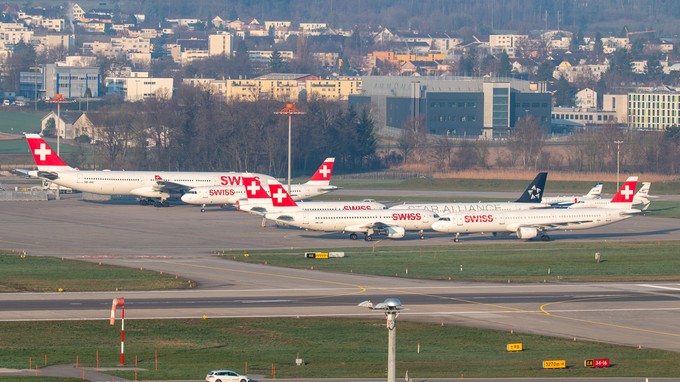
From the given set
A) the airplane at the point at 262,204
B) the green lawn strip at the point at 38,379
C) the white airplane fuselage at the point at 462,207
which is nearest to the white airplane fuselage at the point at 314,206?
the airplane at the point at 262,204

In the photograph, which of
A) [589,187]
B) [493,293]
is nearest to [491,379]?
[493,293]

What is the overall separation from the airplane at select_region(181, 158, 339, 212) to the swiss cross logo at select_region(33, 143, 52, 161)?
54.4ft

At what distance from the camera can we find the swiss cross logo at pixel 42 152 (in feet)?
467

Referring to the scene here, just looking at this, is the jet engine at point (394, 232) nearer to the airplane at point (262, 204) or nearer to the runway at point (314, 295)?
the runway at point (314, 295)

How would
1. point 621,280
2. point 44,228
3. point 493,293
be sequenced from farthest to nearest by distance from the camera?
point 44,228
point 621,280
point 493,293

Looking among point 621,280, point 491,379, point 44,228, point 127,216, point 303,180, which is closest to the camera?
point 491,379

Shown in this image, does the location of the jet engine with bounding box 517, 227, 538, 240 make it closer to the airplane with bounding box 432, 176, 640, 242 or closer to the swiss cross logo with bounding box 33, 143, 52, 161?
A: the airplane with bounding box 432, 176, 640, 242

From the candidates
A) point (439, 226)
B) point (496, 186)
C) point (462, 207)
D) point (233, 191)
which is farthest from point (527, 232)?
point (496, 186)

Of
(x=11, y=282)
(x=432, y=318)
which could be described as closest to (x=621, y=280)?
(x=432, y=318)

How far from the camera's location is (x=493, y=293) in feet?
272

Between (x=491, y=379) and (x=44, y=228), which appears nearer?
(x=491, y=379)

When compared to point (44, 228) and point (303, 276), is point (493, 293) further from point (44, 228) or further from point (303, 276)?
point (44, 228)

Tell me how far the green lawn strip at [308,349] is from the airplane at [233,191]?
65461mm

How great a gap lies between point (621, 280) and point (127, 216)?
198 feet
